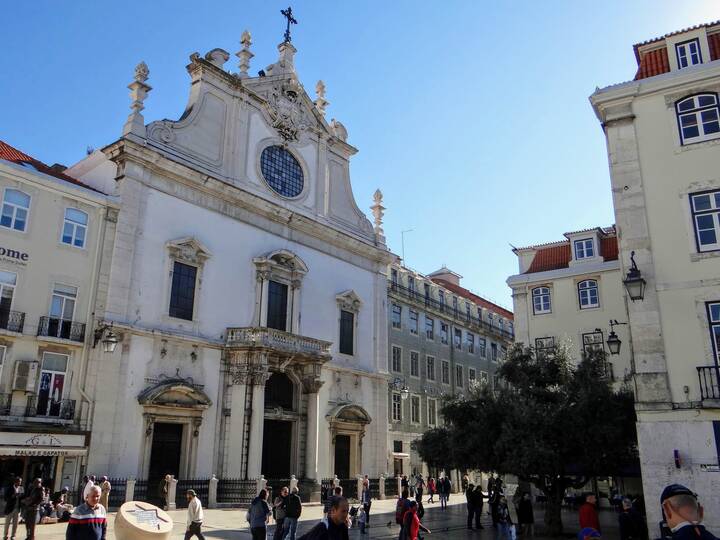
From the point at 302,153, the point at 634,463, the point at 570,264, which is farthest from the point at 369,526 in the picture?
the point at 302,153

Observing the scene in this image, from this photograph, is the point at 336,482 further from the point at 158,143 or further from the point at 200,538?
the point at 158,143

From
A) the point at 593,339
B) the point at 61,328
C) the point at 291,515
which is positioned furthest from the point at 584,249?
the point at 61,328

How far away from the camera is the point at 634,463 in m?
19.5

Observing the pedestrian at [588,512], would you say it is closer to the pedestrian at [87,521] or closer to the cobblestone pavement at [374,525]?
the pedestrian at [87,521]

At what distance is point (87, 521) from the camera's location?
8.33 metres

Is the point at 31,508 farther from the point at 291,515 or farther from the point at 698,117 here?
the point at 698,117

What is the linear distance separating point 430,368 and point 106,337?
29.1 meters

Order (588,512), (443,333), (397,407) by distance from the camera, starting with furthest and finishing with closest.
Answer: (443,333)
(397,407)
(588,512)

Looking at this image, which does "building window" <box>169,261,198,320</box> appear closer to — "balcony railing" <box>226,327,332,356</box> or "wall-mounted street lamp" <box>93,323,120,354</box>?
"balcony railing" <box>226,327,332,356</box>

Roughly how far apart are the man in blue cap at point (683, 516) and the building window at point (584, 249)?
29.8 metres

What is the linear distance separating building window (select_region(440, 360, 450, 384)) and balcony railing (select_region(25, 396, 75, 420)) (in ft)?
103

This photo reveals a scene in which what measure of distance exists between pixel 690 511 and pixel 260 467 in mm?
25047

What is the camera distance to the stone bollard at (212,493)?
25.2 meters

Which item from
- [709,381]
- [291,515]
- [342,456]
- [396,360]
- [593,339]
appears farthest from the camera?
[396,360]
